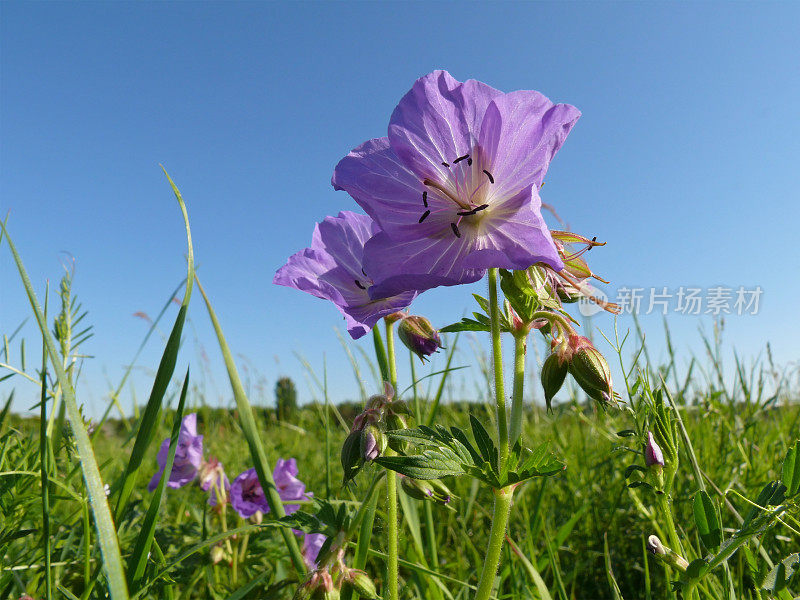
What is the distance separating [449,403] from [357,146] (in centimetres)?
314

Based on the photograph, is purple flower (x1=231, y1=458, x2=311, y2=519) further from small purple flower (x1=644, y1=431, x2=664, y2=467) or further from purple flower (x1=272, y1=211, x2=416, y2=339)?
small purple flower (x1=644, y1=431, x2=664, y2=467)

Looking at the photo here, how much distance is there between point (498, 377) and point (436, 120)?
19.5 inches

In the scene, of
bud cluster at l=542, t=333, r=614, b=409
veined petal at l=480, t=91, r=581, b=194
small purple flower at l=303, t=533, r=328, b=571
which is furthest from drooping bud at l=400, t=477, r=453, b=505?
small purple flower at l=303, t=533, r=328, b=571

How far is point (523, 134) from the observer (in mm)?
1037

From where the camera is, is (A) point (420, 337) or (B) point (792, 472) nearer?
(B) point (792, 472)

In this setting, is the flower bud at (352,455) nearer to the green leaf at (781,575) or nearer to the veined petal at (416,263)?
the veined petal at (416,263)

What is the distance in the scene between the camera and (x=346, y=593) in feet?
3.67

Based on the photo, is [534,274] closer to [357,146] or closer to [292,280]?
[357,146]

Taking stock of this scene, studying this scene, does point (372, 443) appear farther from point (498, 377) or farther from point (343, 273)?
point (343, 273)

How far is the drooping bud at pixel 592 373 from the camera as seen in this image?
104 centimetres

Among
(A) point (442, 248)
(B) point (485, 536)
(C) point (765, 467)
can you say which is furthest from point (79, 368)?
(C) point (765, 467)

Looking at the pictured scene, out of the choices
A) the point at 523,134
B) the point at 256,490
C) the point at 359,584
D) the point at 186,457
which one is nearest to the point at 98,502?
the point at 359,584

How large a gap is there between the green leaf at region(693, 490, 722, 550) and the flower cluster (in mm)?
502

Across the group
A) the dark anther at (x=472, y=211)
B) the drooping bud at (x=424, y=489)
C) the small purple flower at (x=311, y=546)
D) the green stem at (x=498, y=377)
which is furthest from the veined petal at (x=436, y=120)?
the small purple flower at (x=311, y=546)
